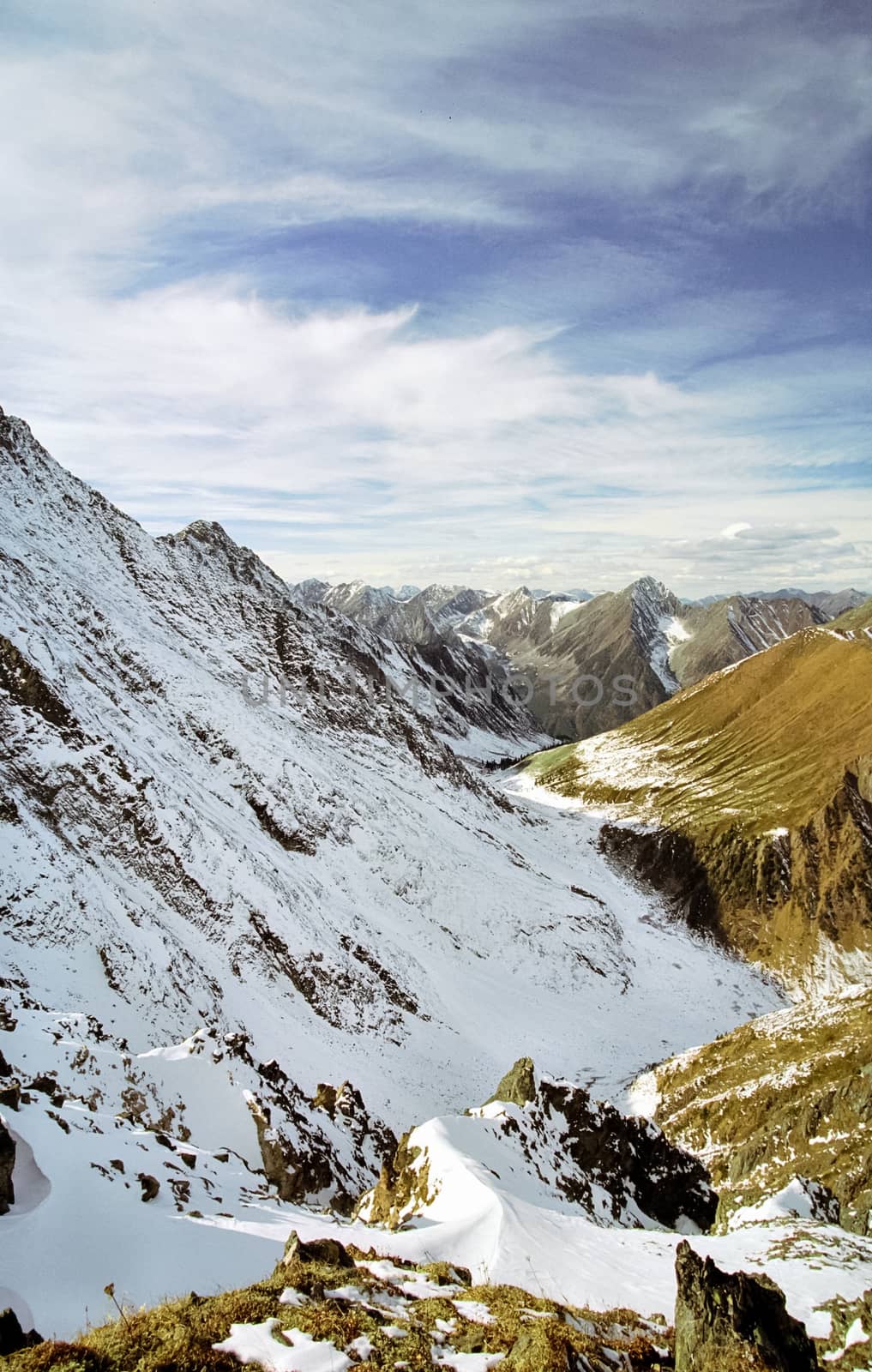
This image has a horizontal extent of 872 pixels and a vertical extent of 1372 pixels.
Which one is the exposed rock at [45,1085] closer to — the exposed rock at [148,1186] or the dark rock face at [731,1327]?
the exposed rock at [148,1186]

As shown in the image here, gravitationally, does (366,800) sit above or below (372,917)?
above

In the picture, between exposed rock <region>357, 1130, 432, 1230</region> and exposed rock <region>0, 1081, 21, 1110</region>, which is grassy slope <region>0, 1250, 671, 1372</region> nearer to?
exposed rock <region>0, 1081, 21, 1110</region>

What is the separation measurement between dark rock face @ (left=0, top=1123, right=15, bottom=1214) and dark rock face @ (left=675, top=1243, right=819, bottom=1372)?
11453mm

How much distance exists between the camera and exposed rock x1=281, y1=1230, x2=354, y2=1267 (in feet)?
38.4

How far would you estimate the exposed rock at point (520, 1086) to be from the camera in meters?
27.7

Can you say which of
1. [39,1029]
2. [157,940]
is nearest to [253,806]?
[157,940]

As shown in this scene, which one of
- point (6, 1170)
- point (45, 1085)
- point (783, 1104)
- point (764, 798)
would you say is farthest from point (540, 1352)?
point (764, 798)

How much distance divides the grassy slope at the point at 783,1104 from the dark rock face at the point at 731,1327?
18.3m

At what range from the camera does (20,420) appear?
7338 cm

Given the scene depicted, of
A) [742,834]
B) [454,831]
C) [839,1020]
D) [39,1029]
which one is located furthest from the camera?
[742,834]

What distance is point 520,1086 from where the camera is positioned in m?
28.2

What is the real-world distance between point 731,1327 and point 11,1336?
900 centimetres

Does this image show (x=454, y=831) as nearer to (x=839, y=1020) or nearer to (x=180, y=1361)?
(x=839, y=1020)

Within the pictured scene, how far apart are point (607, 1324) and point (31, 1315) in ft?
28.8
